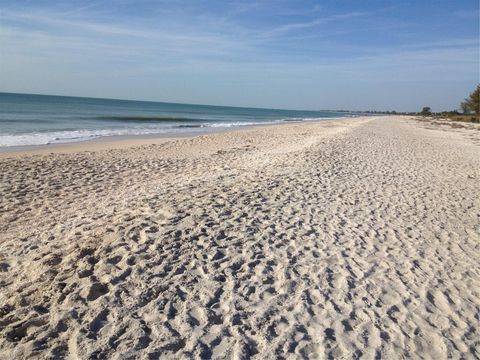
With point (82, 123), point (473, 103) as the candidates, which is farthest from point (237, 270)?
point (473, 103)

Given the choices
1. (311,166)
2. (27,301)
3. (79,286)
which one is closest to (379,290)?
(79,286)

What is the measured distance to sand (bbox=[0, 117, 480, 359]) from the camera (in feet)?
11.3

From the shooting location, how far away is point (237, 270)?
4629mm

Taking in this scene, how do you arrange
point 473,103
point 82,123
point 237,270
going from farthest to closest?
point 473,103 → point 82,123 → point 237,270

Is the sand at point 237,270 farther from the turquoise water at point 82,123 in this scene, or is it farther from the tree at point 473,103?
the tree at point 473,103

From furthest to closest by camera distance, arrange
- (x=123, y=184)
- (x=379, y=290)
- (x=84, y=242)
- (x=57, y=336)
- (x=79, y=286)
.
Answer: (x=123, y=184)
(x=84, y=242)
(x=379, y=290)
(x=79, y=286)
(x=57, y=336)

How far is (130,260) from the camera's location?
183 inches

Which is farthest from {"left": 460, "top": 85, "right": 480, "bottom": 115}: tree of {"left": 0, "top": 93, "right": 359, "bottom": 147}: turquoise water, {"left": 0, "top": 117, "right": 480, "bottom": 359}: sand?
{"left": 0, "top": 117, "right": 480, "bottom": 359}: sand

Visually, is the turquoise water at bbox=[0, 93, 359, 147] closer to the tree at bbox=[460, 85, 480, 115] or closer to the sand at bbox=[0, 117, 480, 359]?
the sand at bbox=[0, 117, 480, 359]

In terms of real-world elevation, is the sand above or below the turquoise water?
above

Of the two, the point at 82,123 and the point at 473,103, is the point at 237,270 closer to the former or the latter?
the point at 82,123

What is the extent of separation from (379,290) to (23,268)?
14.8ft

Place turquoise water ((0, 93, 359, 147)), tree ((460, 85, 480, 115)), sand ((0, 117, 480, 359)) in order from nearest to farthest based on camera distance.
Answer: sand ((0, 117, 480, 359)) < turquoise water ((0, 93, 359, 147)) < tree ((460, 85, 480, 115))

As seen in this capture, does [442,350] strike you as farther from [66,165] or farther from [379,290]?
[66,165]
